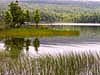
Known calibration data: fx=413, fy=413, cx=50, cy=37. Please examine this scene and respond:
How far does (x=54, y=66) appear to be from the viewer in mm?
14742

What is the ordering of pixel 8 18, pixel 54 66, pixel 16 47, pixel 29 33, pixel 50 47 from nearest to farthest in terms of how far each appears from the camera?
pixel 54 66
pixel 16 47
pixel 50 47
pixel 29 33
pixel 8 18

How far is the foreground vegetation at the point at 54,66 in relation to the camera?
14516 mm

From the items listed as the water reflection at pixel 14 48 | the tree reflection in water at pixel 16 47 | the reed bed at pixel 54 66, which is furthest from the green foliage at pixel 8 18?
the reed bed at pixel 54 66

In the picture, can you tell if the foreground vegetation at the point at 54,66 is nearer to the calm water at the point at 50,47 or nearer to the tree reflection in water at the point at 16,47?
the calm water at the point at 50,47

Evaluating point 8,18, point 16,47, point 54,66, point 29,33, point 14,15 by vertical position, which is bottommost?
point 29,33

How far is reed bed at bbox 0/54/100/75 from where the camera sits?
14.5 meters

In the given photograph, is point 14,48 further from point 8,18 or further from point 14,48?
point 8,18

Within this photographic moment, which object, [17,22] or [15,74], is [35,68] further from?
[17,22]

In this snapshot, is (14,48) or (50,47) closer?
(14,48)

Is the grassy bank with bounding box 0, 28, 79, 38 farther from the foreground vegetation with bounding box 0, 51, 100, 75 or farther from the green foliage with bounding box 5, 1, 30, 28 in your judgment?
the foreground vegetation with bounding box 0, 51, 100, 75

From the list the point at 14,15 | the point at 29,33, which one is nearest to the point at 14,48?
the point at 29,33

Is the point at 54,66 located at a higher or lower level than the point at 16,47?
higher

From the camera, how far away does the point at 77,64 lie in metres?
15.3

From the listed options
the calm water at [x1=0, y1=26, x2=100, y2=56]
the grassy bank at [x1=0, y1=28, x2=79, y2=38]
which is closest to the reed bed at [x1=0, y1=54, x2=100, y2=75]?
the calm water at [x1=0, y1=26, x2=100, y2=56]
